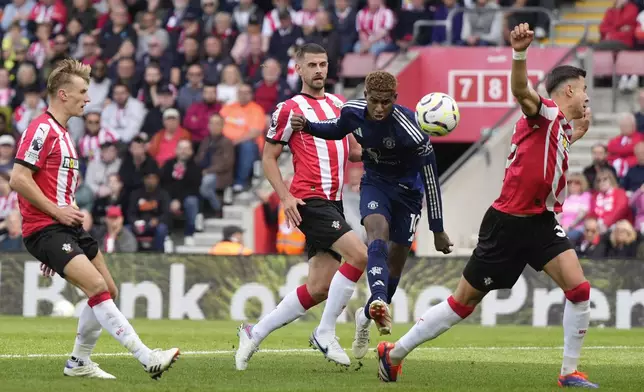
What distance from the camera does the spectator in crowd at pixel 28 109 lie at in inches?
1025

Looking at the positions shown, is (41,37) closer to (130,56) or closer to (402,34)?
(130,56)

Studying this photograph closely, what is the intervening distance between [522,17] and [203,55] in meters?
6.00

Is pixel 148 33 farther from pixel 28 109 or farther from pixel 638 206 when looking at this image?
pixel 638 206

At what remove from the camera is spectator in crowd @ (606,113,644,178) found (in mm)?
21359

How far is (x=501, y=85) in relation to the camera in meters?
24.2

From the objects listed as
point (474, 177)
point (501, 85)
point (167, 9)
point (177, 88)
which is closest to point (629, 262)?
point (474, 177)

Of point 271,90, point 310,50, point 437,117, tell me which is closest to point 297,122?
point 310,50

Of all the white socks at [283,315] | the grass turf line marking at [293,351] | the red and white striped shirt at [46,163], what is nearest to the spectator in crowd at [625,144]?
the grass turf line marking at [293,351]

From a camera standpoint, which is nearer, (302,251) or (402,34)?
(302,251)

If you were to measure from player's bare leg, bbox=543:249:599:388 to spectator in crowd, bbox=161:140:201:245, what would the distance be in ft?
46.6

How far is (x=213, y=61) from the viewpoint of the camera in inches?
1000

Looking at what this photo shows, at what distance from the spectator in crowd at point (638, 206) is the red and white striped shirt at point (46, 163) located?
39.1ft

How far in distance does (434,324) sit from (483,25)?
1509cm

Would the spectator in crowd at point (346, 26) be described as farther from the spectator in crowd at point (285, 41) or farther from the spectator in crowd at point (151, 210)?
the spectator in crowd at point (151, 210)
